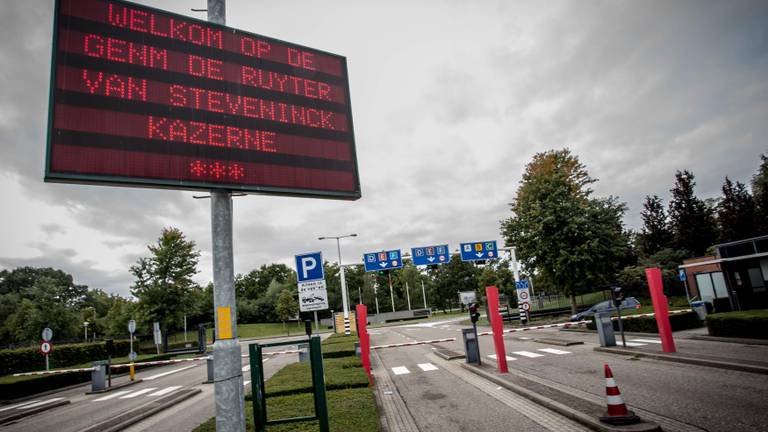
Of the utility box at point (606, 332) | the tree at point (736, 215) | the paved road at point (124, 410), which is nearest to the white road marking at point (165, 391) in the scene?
the paved road at point (124, 410)

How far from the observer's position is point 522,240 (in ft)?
100

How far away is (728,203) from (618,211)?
75.9 feet

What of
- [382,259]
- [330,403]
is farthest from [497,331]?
[382,259]

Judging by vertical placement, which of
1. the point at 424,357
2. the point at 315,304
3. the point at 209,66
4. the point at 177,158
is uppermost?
the point at 209,66

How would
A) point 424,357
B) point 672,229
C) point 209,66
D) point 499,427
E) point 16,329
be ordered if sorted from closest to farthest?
point 209,66 → point 499,427 → point 424,357 → point 672,229 → point 16,329

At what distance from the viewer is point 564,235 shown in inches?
1104

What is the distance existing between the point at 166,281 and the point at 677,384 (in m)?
41.0

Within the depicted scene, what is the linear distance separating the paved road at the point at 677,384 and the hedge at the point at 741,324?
2.43 feet

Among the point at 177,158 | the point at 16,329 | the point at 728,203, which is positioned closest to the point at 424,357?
the point at 177,158

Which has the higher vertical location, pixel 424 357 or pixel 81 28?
pixel 81 28

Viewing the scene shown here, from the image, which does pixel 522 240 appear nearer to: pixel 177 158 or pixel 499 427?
pixel 499 427

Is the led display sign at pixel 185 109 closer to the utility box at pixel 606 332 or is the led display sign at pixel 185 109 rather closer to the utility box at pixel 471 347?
the utility box at pixel 471 347

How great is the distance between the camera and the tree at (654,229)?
48.8 metres

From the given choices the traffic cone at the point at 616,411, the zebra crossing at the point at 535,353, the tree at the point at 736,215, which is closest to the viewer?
the traffic cone at the point at 616,411
